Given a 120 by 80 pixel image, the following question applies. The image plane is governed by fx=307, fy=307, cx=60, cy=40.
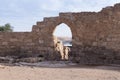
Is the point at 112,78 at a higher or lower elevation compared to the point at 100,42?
lower

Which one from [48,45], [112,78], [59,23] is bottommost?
[112,78]

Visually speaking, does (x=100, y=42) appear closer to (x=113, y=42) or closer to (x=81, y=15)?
(x=113, y=42)

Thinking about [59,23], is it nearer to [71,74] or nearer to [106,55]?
[106,55]

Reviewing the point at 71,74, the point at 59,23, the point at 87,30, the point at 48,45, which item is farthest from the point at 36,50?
the point at 71,74

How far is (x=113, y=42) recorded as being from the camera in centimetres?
1723

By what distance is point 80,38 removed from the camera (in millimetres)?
18281

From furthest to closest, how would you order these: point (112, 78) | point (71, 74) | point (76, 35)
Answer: point (76, 35) < point (71, 74) < point (112, 78)

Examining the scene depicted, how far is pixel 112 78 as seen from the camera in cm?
1153

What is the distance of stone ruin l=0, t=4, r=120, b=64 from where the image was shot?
1734cm

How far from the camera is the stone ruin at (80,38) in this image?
683 inches

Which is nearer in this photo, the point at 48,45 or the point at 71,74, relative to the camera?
the point at 71,74

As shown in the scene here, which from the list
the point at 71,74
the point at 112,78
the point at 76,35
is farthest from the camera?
the point at 76,35

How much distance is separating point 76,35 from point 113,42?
7.74 feet

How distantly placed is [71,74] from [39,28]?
23.8ft
